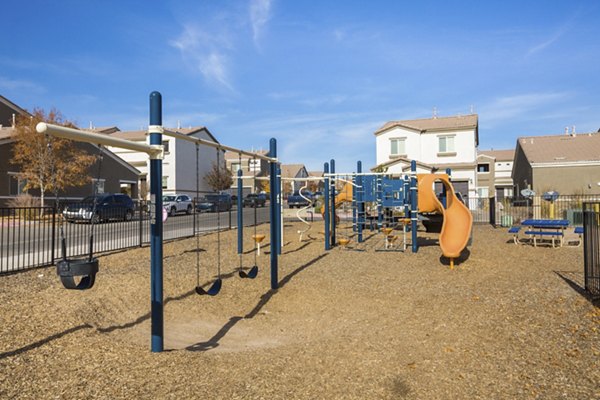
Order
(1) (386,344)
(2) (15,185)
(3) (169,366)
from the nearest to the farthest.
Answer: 1. (3) (169,366)
2. (1) (386,344)
3. (2) (15,185)

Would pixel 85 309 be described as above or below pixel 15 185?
below

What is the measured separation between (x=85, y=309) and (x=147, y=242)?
7311 millimetres

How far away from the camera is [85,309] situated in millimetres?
6625

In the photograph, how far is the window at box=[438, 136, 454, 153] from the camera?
41.3 meters

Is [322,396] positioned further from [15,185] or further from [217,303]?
[15,185]

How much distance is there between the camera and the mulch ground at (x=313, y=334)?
158 inches

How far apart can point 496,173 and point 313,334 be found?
75446mm

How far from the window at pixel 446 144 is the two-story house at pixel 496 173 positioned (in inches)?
355

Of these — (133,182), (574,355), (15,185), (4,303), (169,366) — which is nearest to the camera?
(169,366)

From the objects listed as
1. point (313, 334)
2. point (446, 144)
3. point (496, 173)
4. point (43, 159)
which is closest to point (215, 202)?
point (313, 334)

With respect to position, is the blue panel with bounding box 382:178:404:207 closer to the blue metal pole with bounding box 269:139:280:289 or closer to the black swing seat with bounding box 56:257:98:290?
the blue metal pole with bounding box 269:139:280:289

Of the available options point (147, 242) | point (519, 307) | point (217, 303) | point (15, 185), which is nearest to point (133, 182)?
point (15, 185)

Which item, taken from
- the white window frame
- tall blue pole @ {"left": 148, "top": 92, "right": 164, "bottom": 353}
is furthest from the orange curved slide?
the white window frame

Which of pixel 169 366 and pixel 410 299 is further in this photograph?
pixel 410 299
